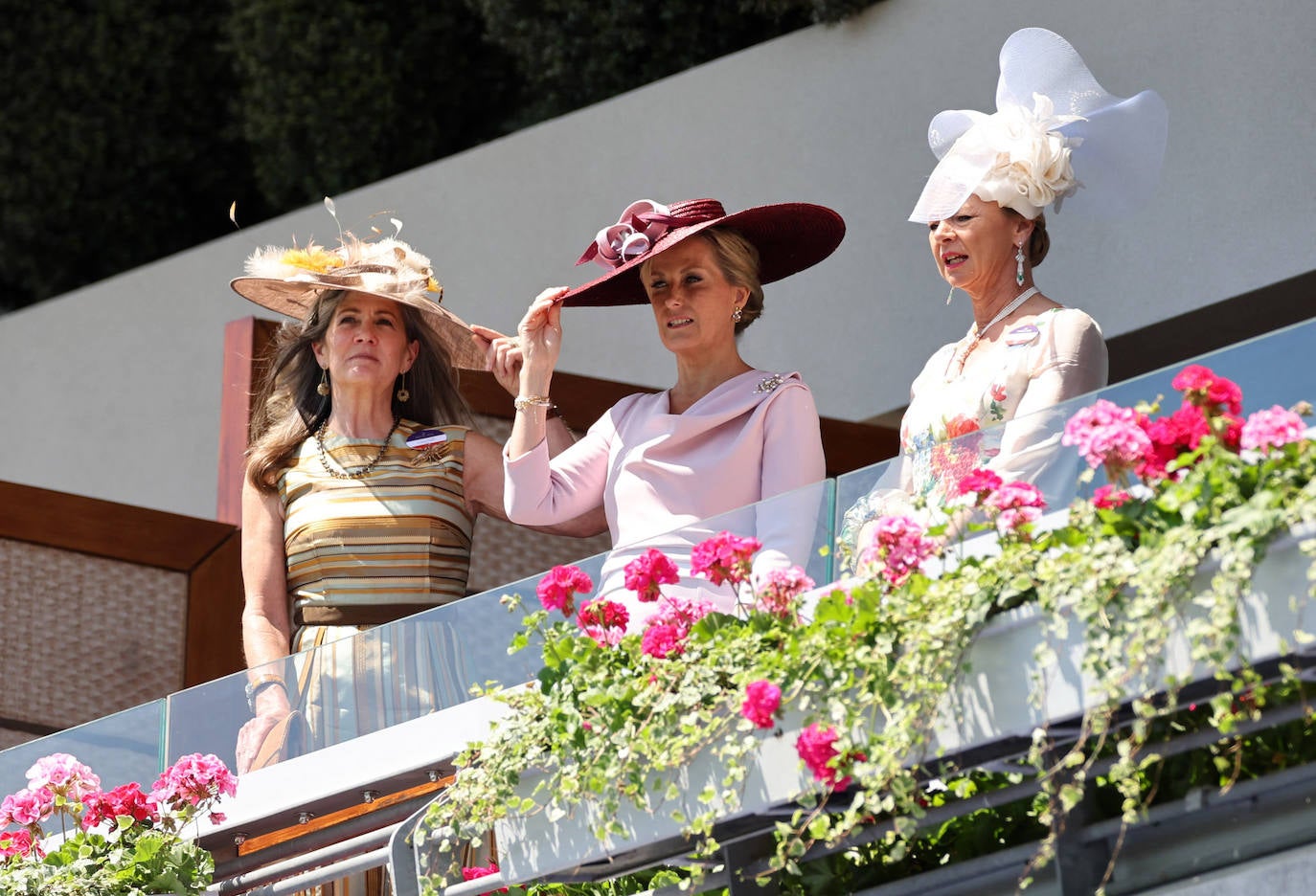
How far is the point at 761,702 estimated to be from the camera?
3039 mm

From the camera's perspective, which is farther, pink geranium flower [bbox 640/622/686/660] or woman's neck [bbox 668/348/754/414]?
woman's neck [bbox 668/348/754/414]

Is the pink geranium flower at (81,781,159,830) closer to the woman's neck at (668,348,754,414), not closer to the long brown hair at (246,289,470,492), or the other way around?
the long brown hair at (246,289,470,492)

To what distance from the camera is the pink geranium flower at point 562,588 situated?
3436 mm

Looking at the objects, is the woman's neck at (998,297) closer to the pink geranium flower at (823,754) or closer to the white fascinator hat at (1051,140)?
the white fascinator hat at (1051,140)

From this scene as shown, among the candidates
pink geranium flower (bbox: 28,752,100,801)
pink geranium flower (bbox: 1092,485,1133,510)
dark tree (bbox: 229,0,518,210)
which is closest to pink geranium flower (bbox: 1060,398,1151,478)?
pink geranium flower (bbox: 1092,485,1133,510)

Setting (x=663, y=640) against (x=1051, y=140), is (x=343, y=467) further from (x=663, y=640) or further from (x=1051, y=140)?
(x=1051, y=140)

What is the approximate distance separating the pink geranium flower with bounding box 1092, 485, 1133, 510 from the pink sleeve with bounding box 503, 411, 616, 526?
1.19m

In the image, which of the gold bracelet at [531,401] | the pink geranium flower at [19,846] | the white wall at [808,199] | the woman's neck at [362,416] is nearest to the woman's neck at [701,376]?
the gold bracelet at [531,401]

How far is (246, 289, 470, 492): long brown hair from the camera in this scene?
14.7 feet

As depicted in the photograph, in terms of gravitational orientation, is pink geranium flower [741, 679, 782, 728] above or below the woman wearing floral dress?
below

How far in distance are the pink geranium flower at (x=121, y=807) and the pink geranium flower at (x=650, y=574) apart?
1.15m

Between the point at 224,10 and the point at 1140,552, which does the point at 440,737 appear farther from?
the point at 224,10

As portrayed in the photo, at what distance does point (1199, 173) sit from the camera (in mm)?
6254

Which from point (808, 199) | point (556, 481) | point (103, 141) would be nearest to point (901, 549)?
point (556, 481)
